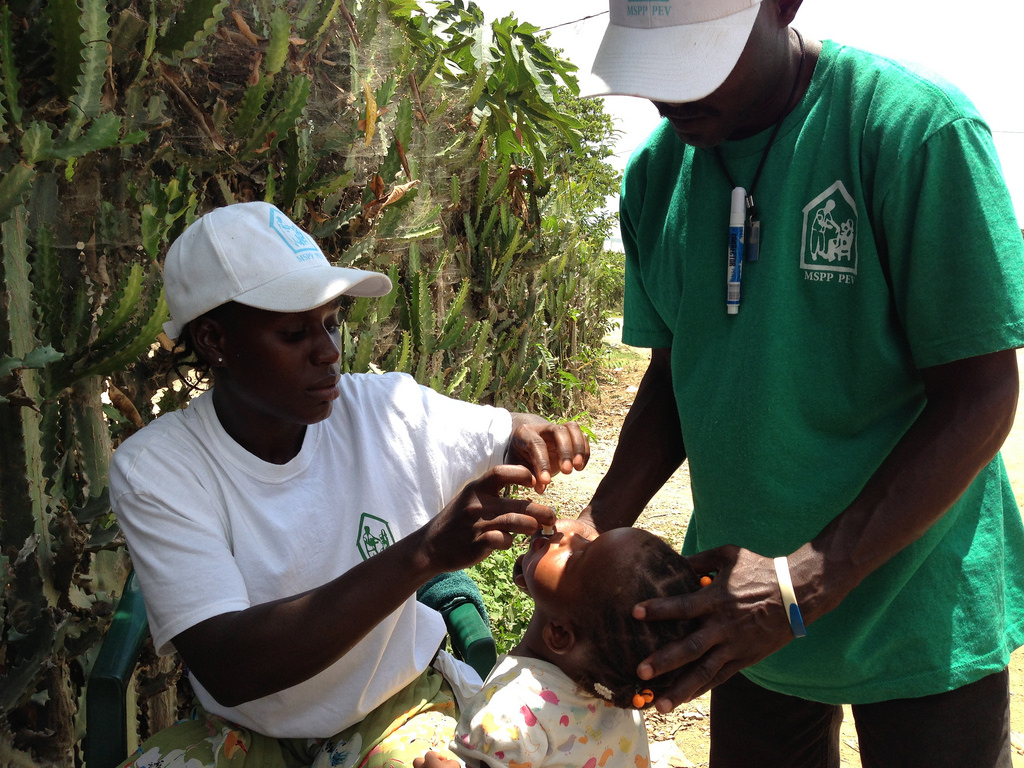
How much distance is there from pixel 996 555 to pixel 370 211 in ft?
8.84

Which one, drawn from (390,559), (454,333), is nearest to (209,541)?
(390,559)

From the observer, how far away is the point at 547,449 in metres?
2.10

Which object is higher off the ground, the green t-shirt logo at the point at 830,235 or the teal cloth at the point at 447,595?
the green t-shirt logo at the point at 830,235

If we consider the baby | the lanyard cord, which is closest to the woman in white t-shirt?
the baby

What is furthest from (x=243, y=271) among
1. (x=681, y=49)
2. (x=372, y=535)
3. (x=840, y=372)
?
(x=840, y=372)

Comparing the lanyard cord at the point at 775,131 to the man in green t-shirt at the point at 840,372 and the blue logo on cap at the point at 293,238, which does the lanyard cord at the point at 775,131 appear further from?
the blue logo on cap at the point at 293,238

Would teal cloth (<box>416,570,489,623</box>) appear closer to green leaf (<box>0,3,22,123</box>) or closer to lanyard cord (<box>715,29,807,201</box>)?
lanyard cord (<box>715,29,807,201</box>)

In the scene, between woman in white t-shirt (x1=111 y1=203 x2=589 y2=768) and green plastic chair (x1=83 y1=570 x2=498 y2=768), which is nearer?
woman in white t-shirt (x1=111 y1=203 x2=589 y2=768)

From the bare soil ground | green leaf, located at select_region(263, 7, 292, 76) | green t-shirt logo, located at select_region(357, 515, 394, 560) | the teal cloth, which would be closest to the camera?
green t-shirt logo, located at select_region(357, 515, 394, 560)

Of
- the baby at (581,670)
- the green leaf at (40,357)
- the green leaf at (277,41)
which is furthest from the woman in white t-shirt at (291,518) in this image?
the green leaf at (277,41)

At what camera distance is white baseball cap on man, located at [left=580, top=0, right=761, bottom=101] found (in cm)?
153

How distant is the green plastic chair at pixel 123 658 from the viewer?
186 cm

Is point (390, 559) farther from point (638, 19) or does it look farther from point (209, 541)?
point (638, 19)

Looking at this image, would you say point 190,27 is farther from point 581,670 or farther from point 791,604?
point 791,604
